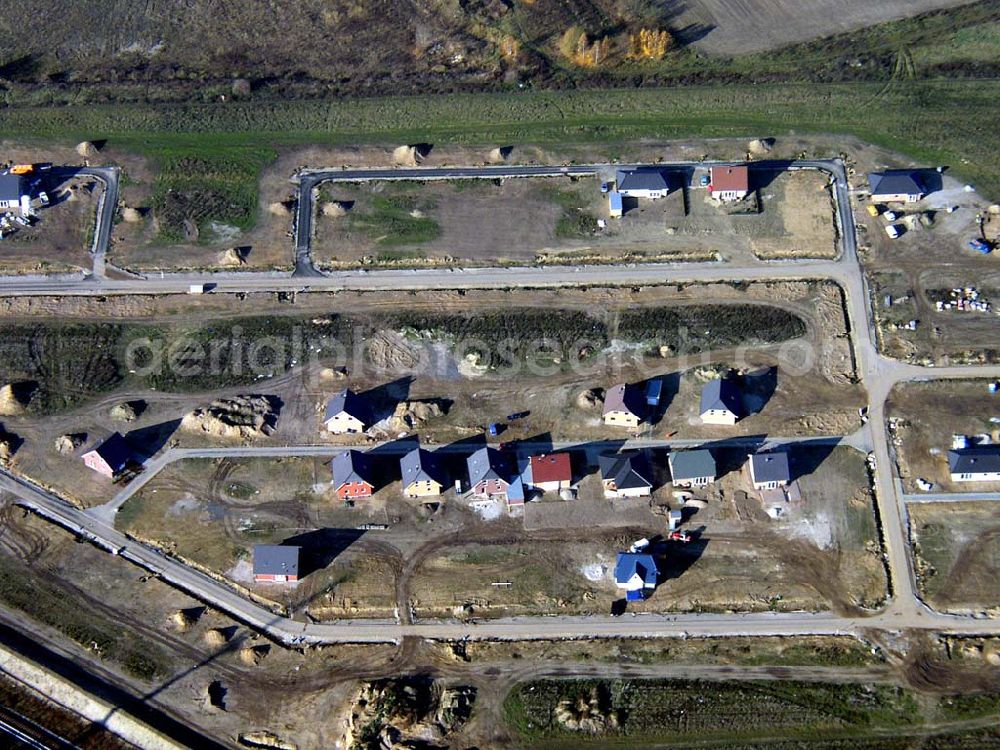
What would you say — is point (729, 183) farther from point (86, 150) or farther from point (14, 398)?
point (14, 398)

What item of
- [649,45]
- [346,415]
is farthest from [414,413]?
[649,45]

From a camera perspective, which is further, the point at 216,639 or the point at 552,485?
the point at 552,485

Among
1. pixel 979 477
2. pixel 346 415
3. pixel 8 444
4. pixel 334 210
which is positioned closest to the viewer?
pixel 979 477

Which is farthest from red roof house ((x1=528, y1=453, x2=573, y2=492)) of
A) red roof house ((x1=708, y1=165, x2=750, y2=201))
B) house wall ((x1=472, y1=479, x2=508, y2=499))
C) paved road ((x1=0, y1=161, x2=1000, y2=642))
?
red roof house ((x1=708, y1=165, x2=750, y2=201))

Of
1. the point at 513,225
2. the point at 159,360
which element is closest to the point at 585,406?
the point at 513,225

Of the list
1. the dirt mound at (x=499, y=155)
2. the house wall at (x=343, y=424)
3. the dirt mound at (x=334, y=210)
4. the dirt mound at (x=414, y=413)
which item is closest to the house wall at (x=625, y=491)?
the dirt mound at (x=414, y=413)

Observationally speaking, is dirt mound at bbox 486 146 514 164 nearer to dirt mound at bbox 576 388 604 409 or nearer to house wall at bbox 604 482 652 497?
dirt mound at bbox 576 388 604 409

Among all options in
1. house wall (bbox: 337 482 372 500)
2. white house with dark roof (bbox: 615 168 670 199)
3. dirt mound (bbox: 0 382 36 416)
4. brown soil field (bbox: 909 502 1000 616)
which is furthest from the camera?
white house with dark roof (bbox: 615 168 670 199)
